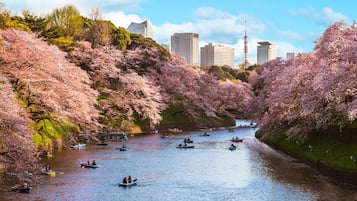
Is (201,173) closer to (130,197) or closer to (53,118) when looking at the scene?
(130,197)

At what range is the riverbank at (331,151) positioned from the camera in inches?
1471

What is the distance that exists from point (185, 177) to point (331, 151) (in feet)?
43.1

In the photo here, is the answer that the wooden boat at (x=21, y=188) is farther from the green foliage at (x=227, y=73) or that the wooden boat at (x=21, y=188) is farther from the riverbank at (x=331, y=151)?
the green foliage at (x=227, y=73)

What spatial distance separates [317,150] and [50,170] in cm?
2420

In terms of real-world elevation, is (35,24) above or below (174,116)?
above

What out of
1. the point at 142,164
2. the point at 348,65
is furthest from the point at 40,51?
the point at 348,65

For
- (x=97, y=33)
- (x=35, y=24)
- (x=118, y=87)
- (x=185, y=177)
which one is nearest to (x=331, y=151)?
(x=185, y=177)

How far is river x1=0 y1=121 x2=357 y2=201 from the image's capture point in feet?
107

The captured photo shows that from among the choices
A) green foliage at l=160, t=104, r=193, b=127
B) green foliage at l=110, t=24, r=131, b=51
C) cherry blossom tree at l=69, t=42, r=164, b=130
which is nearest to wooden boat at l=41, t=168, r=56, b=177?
cherry blossom tree at l=69, t=42, r=164, b=130

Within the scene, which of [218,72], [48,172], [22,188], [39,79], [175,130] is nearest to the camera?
[22,188]

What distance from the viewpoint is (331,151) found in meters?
42.8

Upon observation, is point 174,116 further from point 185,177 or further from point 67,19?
point 185,177

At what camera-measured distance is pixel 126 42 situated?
105000mm

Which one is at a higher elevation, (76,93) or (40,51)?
(40,51)
